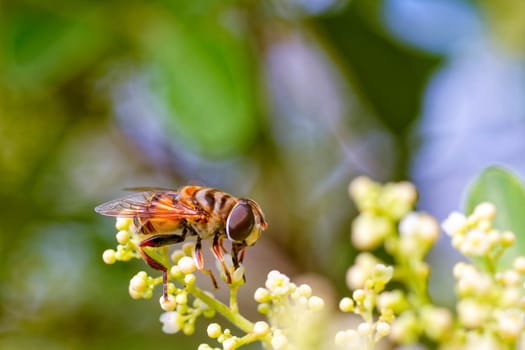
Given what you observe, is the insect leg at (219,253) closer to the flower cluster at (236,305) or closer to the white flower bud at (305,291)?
the flower cluster at (236,305)

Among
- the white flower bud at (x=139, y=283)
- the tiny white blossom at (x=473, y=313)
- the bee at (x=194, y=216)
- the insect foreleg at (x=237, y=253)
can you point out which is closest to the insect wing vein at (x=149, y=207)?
the bee at (x=194, y=216)

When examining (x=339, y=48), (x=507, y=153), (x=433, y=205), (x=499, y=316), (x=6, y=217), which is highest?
(x=339, y=48)

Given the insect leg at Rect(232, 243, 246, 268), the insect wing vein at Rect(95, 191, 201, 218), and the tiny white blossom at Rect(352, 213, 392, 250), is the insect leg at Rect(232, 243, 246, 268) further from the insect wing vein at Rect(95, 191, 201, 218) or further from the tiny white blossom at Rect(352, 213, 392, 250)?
the tiny white blossom at Rect(352, 213, 392, 250)

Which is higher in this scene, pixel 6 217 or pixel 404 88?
pixel 404 88

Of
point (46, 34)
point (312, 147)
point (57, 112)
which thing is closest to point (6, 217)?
point (57, 112)

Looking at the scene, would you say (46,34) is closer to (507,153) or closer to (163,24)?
(163,24)

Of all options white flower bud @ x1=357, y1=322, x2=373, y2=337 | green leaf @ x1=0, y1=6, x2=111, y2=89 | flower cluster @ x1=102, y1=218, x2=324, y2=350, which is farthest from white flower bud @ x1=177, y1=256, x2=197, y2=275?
green leaf @ x1=0, y1=6, x2=111, y2=89
